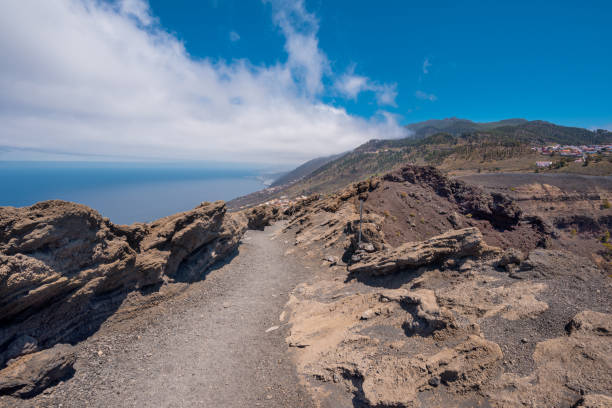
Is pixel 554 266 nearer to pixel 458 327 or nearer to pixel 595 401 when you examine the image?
pixel 458 327

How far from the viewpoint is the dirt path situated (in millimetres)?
6852

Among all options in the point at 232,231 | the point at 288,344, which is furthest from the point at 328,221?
the point at 288,344

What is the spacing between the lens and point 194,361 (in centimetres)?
827

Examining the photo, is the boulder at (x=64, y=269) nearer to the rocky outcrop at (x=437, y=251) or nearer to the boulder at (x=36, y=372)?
the boulder at (x=36, y=372)

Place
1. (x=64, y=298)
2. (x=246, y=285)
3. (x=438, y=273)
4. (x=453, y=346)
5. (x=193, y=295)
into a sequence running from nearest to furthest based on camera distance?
1. (x=453, y=346)
2. (x=64, y=298)
3. (x=438, y=273)
4. (x=193, y=295)
5. (x=246, y=285)

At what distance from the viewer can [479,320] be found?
6977 mm

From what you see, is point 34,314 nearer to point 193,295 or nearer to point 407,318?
point 193,295

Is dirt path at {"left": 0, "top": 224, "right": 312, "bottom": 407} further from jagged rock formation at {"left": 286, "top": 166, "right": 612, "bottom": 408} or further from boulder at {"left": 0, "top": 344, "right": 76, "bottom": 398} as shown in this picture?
jagged rock formation at {"left": 286, "top": 166, "right": 612, "bottom": 408}

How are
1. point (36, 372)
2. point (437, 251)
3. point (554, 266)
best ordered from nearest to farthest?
point (36, 372)
point (554, 266)
point (437, 251)

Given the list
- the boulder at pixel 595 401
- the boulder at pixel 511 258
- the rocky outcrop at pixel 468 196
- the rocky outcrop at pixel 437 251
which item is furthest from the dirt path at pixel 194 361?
the rocky outcrop at pixel 468 196

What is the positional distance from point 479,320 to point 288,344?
628cm

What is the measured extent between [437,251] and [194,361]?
10.6m

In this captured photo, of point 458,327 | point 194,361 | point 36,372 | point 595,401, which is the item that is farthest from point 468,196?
point 36,372

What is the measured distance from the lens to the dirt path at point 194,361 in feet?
22.5
